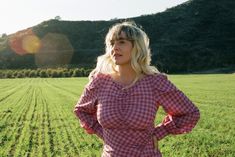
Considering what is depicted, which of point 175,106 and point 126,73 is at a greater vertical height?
point 126,73

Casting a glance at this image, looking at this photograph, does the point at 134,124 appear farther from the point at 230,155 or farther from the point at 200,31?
the point at 200,31

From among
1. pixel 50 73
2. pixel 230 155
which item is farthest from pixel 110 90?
pixel 50 73

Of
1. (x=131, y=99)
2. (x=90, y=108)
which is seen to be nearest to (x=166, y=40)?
(x=90, y=108)

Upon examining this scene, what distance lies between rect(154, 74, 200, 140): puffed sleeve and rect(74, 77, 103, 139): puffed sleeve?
561 mm

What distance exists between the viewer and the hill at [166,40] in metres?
106

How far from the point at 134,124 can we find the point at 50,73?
287 ft

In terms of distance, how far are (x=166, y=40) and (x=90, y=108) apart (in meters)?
120

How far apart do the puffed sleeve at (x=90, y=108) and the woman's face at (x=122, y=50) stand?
0.90 ft

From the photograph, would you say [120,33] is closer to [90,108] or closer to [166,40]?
[90,108]

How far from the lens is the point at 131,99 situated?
4.03 m

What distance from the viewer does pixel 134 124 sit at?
3.92 m

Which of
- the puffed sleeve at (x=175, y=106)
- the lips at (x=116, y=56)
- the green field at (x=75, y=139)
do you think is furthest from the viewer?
the green field at (x=75, y=139)

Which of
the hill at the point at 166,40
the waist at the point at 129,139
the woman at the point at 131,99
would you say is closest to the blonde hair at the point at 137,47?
the woman at the point at 131,99

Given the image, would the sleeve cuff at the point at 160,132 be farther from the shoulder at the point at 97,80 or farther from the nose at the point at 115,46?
the nose at the point at 115,46
